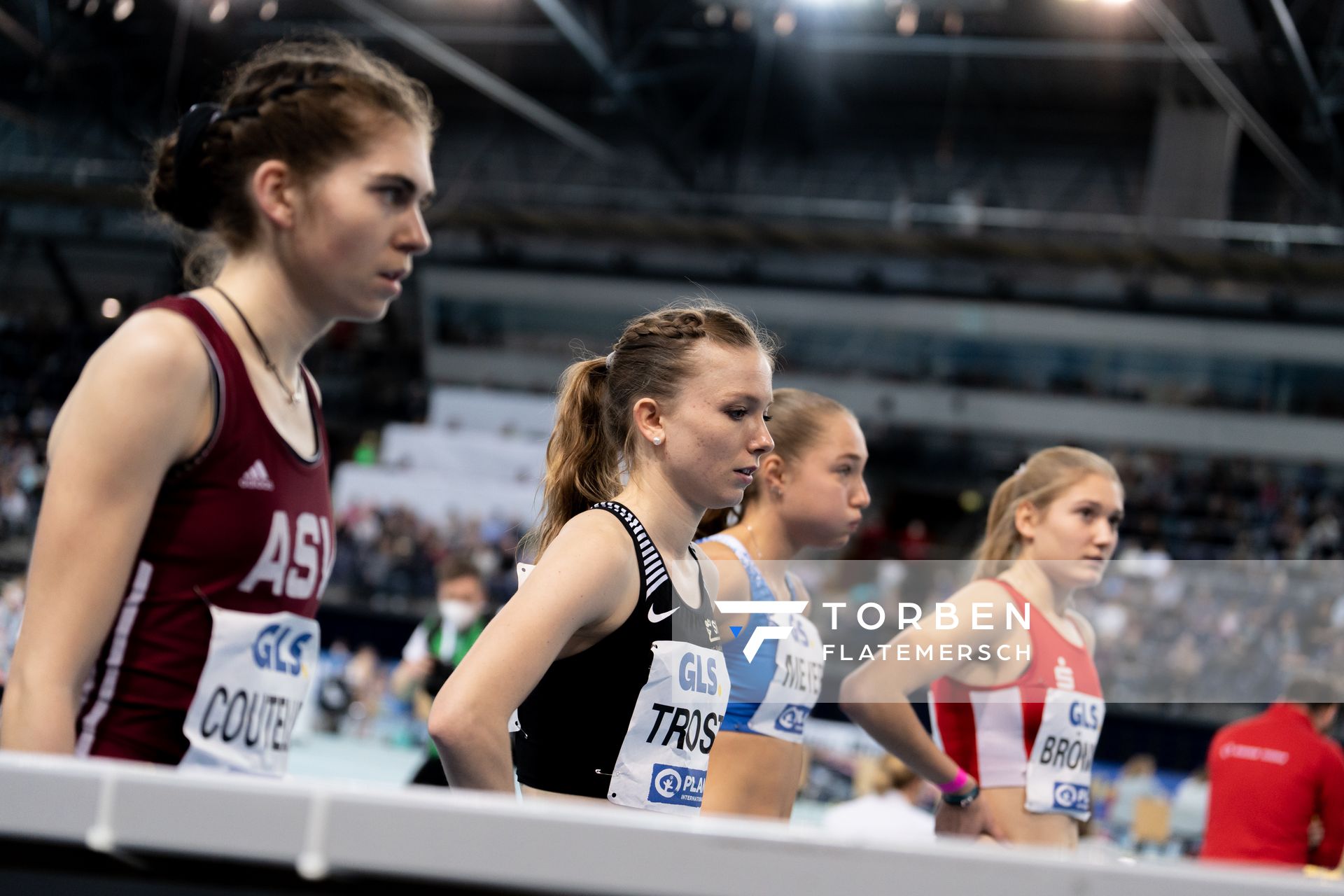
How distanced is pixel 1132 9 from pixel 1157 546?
21.6ft

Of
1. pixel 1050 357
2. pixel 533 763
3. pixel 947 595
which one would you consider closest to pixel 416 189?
pixel 533 763

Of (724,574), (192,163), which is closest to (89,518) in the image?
(192,163)

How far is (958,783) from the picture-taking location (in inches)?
103

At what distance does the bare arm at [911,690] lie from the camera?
2.53 meters

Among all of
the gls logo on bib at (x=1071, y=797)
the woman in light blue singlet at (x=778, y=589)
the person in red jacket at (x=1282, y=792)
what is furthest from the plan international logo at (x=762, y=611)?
the person in red jacket at (x=1282, y=792)

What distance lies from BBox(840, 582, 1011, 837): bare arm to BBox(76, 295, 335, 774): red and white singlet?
1.45 meters

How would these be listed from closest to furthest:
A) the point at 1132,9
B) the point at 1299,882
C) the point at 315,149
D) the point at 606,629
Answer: the point at 1299,882 → the point at 315,149 → the point at 606,629 → the point at 1132,9

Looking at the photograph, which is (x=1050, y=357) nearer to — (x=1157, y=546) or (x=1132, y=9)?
(x=1157, y=546)

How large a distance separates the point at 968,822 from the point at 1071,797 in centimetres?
28

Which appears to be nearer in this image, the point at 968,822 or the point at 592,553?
the point at 592,553

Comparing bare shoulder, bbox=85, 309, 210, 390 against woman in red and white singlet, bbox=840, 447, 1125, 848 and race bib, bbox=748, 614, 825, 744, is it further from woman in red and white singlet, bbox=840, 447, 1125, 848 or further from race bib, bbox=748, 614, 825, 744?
woman in red and white singlet, bbox=840, 447, 1125, 848

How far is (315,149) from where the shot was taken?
1.42m

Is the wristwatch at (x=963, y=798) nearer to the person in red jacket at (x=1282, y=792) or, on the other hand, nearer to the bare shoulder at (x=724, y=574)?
the bare shoulder at (x=724, y=574)

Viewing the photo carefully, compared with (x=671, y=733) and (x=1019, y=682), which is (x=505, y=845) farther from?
(x=1019, y=682)
